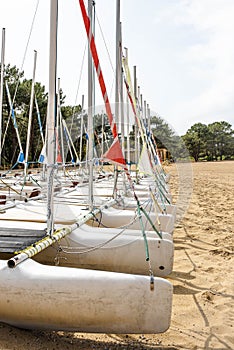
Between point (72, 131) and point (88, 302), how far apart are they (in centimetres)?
1971

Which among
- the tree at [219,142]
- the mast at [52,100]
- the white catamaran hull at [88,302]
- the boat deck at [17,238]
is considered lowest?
the white catamaran hull at [88,302]

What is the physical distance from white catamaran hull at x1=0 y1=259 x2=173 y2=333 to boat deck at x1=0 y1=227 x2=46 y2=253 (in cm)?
67

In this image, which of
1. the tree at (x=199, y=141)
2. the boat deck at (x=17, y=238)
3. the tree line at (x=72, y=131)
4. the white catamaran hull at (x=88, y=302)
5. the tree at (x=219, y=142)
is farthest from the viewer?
the tree at (x=219, y=142)

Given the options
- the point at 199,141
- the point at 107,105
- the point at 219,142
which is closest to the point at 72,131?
the point at 107,105

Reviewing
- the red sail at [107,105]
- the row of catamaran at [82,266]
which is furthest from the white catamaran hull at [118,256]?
the red sail at [107,105]

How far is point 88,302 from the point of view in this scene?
9.25 ft

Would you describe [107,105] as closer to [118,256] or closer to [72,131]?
[118,256]

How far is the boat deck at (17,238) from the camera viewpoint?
3.57 metres

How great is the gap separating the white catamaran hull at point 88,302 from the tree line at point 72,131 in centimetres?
253

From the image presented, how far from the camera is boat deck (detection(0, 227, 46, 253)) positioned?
357 cm

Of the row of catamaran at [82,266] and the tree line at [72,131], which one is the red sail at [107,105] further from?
the tree line at [72,131]

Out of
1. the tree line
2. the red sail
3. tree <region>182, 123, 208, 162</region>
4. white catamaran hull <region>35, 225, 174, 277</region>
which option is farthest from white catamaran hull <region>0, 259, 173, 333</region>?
tree <region>182, 123, 208, 162</region>

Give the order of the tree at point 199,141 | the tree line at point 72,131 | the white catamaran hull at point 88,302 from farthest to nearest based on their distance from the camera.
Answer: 1. the tree at point 199,141
2. the tree line at point 72,131
3. the white catamaran hull at point 88,302

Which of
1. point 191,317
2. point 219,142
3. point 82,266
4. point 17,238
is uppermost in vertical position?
point 219,142
